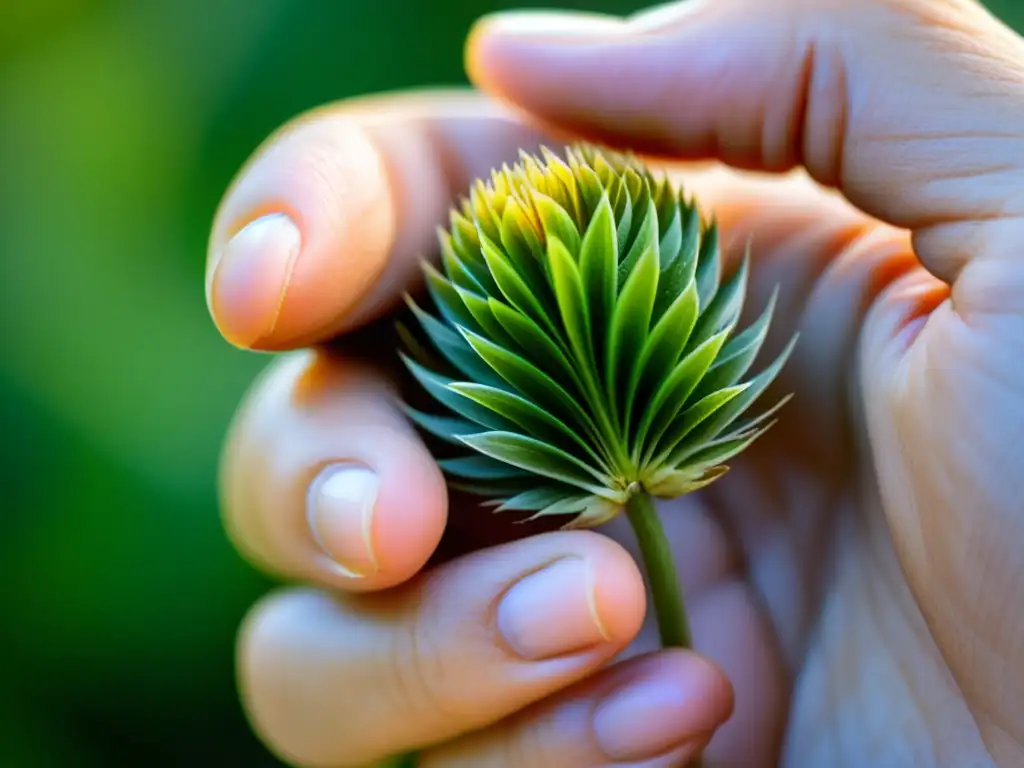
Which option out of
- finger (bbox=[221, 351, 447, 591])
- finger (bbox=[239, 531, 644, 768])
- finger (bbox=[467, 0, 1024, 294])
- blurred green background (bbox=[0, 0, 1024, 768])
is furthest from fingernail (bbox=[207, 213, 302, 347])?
blurred green background (bbox=[0, 0, 1024, 768])

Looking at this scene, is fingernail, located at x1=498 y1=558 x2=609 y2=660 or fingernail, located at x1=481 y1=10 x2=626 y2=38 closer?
fingernail, located at x1=498 y1=558 x2=609 y2=660

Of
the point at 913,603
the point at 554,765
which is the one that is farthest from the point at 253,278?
the point at 913,603

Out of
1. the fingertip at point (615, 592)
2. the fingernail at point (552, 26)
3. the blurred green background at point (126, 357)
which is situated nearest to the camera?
the fingertip at point (615, 592)

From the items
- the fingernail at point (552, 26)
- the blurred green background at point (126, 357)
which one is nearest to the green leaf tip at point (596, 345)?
the fingernail at point (552, 26)

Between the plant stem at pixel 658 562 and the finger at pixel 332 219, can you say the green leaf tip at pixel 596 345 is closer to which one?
the plant stem at pixel 658 562

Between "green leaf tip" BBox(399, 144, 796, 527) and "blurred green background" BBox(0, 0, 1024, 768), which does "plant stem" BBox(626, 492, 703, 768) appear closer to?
"green leaf tip" BBox(399, 144, 796, 527)

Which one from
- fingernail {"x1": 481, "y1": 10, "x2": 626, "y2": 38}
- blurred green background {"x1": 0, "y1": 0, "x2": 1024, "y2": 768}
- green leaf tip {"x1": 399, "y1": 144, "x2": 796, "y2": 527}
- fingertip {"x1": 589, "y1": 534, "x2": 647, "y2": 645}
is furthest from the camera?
blurred green background {"x1": 0, "y1": 0, "x2": 1024, "y2": 768}
